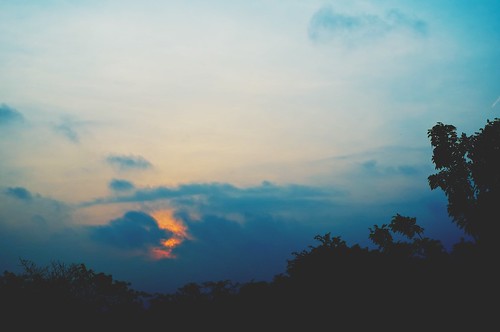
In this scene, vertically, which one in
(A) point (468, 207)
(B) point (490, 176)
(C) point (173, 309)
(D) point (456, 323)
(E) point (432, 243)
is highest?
(B) point (490, 176)

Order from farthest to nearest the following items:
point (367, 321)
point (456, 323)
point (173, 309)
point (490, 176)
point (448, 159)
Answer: point (448, 159) → point (490, 176) → point (173, 309) → point (367, 321) → point (456, 323)

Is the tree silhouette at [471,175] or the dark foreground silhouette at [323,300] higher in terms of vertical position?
the tree silhouette at [471,175]

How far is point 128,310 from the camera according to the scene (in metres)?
13.7

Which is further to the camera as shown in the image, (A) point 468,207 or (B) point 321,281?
(A) point 468,207

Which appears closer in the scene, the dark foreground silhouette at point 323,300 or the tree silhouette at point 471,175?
the dark foreground silhouette at point 323,300

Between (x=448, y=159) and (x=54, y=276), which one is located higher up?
(x=448, y=159)

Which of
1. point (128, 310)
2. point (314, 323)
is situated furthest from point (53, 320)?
point (314, 323)

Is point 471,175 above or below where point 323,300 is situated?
above

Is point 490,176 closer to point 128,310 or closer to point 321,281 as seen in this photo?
point 321,281

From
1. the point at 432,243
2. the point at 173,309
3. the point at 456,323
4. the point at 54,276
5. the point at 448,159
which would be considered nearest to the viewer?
the point at 456,323

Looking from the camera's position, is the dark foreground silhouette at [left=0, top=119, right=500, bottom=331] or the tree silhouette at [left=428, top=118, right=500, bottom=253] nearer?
the dark foreground silhouette at [left=0, top=119, right=500, bottom=331]

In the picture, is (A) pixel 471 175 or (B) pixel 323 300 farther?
(A) pixel 471 175

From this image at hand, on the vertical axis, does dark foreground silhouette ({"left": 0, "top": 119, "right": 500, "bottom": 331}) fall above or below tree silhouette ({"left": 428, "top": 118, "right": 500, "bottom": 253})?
below

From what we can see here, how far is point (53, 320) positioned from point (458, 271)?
53.8 ft
